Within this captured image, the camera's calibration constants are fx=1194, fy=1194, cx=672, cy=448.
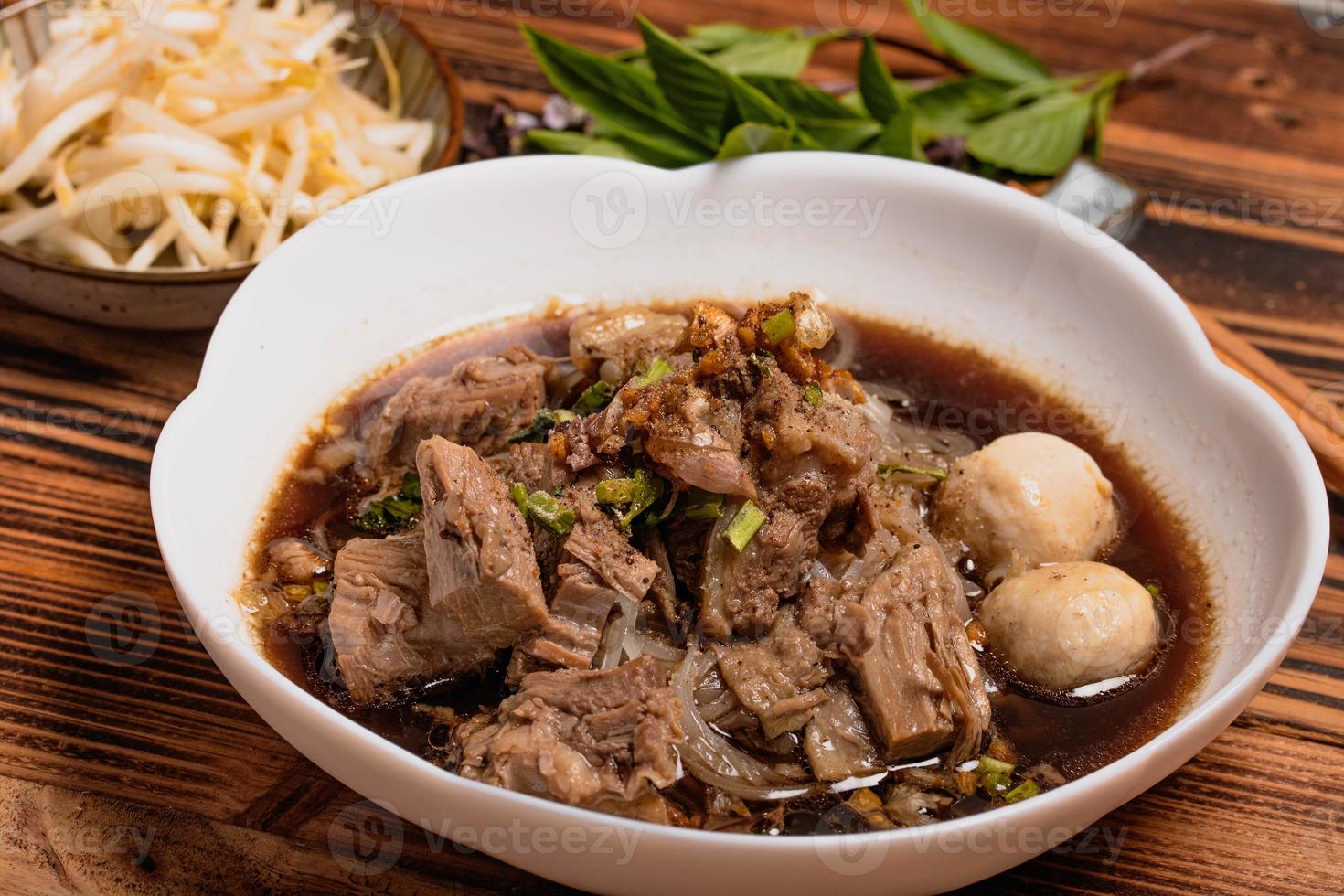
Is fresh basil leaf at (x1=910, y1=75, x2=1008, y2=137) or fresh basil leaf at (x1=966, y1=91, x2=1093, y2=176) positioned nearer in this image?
fresh basil leaf at (x1=966, y1=91, x2=1093, y2=176)

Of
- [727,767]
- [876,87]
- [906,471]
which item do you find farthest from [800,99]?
[727,767]

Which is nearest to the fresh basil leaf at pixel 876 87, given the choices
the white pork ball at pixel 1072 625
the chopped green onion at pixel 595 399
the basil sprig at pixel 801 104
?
the basil sprig at pixel 801 104

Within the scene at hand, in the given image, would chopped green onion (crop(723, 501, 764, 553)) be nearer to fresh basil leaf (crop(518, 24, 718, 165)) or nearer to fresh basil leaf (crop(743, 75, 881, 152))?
fresh basil leaf (crop(518, 24, 718, 165))

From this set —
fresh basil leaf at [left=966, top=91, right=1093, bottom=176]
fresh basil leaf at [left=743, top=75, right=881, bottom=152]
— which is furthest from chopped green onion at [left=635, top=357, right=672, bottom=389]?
fresh basil leaf at [left=966, top=91, right=1093, bottom=176]

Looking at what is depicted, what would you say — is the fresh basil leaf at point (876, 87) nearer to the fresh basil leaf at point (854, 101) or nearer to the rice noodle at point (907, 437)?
the fresh basil leaf at point (854, 101)

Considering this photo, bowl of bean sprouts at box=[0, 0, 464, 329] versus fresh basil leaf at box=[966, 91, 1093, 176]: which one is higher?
bowl of bean sprouts at box=[0, 0, 464, 329]

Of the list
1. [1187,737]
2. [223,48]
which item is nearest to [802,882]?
[1187,737]
